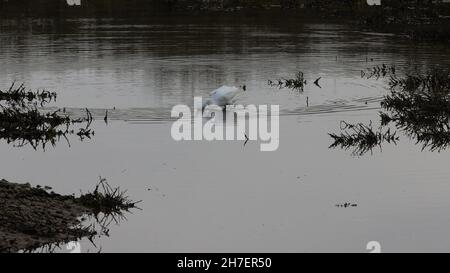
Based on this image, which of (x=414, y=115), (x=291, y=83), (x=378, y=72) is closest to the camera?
(x=414, y=115)

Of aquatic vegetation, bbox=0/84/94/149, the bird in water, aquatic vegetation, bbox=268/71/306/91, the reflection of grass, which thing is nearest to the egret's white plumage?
the bird in water

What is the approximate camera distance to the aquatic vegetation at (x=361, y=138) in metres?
17.9

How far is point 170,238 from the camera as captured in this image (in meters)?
12.0

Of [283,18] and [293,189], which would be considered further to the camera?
[283,18]

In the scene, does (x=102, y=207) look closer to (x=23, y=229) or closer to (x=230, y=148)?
(x=23, y=229)

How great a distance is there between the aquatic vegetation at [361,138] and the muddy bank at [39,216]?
5.80 m

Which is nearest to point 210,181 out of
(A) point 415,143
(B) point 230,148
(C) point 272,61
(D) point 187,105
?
(B) point 230,148

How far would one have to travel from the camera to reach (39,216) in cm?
1234

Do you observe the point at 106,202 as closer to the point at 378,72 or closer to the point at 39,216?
the point at 39,216

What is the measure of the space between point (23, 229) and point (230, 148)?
20.7ft

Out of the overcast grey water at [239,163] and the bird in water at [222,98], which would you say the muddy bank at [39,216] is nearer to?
the overcast grey water at [239,163]

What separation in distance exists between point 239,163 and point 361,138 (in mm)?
3223

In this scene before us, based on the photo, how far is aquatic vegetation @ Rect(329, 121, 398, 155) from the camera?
17.9 m

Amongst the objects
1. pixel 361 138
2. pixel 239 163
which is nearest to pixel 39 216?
pixel 239 163
